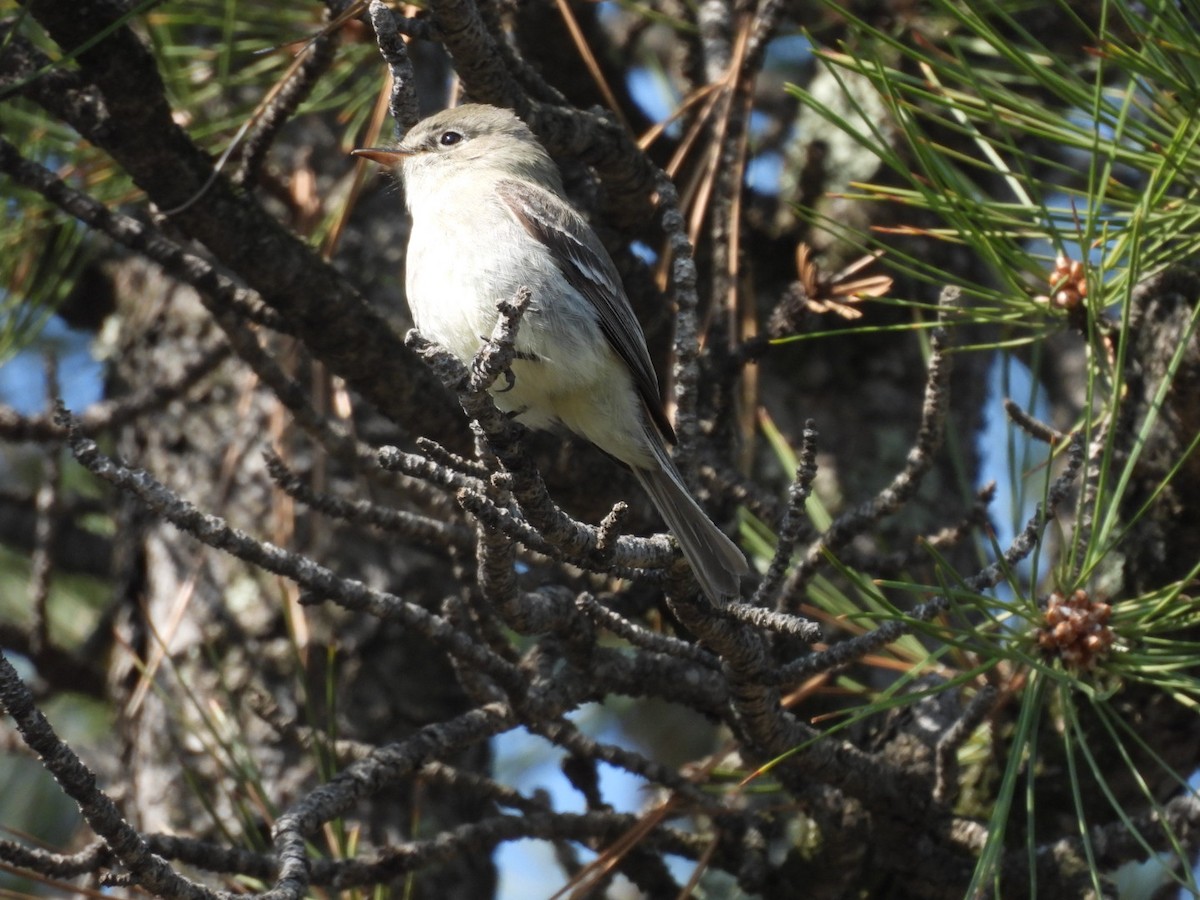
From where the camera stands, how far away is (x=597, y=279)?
324 centimetres

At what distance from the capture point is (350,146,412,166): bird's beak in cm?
342

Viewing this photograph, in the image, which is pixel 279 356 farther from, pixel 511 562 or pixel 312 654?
pixel 511 562

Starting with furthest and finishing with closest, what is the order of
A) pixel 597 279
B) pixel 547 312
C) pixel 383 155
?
pixel 383 155
pixel 597 279
pixel 547 312

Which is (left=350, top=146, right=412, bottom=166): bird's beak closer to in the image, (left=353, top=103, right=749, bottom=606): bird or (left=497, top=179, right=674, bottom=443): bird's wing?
(left=353, top=103, right=749, bottom=606): bird

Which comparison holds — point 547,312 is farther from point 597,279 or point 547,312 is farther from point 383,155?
point 383,155

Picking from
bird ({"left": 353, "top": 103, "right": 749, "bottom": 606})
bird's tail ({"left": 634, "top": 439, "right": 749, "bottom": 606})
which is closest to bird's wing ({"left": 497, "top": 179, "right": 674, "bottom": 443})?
bird ({"left": 353, "top": 103, "right": 749, "bottom": 606})

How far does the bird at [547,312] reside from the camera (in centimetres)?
297

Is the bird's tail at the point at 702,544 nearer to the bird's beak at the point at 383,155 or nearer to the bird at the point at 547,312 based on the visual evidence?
the bird at the point at 547,312

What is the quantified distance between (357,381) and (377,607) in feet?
2.33

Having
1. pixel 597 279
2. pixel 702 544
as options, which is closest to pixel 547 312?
pixel 597 279

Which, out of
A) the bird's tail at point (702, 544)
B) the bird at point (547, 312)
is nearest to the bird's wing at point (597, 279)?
the bird at point (547, 312)

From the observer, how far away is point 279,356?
4508 mm

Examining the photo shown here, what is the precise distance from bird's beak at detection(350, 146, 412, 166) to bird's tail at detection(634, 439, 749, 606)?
3.75 feet

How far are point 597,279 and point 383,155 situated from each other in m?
0.70
